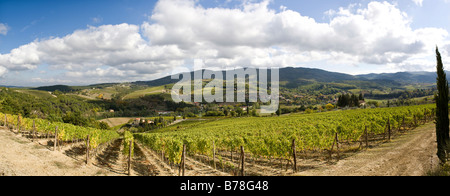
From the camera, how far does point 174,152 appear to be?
48.5 ft

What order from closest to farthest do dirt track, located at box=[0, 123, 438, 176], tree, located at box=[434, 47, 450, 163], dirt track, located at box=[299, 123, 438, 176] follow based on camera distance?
dirt track, located at box=[299, 123, 438, 176] → dirt track, located at box=[0, 123, 438, 176] → tree, located at box=[434, 47, 450, 163]

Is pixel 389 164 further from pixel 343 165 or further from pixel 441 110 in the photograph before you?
pixel 441 110

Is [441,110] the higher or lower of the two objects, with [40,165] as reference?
higher

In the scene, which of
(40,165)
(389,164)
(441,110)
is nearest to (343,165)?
(389,164)

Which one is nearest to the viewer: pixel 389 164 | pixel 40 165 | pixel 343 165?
pixel 389 164

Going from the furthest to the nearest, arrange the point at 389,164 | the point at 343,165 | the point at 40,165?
the point at 343,165
the point at 40,165
the point at 389,164

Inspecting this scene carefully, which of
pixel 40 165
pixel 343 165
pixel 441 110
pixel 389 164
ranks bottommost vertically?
pixel 343 165

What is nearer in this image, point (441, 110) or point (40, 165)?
point (40, 165)

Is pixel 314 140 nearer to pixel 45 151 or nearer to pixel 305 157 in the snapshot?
pixel 305 157

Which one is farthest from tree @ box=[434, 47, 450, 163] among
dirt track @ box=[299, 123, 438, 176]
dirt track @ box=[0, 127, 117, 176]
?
dirt track @ box=[0, 127, 117, 176]

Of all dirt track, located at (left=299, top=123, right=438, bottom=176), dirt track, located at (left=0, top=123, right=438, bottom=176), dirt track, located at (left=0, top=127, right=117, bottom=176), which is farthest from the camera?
dirt track, located at (left=0, top=127, right=117, bottom=176)

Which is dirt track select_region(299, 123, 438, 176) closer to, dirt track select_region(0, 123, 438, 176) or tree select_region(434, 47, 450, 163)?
dirt track select_region(0, 123, 438, 176)

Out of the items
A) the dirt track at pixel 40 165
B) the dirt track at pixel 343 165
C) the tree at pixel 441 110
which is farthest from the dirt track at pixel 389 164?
the dirt track at pixel 40 165
